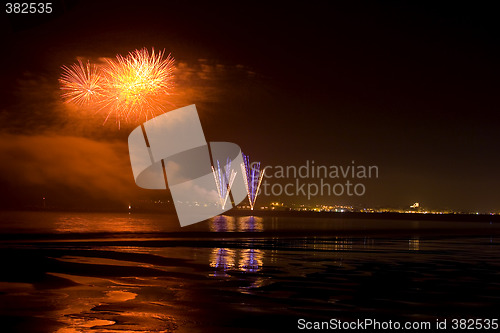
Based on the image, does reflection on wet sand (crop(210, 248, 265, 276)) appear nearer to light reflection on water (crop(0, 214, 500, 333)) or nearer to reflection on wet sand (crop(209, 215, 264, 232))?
light reflection on water (crop(0, 214, 500, 333))

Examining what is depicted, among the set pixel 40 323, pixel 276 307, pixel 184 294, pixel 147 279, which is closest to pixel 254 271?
pixel 147 279

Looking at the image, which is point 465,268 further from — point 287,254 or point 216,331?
point 216,331

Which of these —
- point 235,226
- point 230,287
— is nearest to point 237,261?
point 230,287

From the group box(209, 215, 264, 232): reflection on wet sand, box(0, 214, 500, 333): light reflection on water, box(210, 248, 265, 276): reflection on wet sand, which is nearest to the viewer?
box(0, 214, 500, 333): light reflection on water

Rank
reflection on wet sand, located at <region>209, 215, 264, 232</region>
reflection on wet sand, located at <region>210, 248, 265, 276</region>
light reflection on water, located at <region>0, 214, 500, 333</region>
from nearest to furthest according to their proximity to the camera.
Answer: light reflection on water, located at <region>0, 214, 500, 333</region> < reflection on wet sand, located at <region>210, 248, 265, 276</region> < reflection on wet sand, located at <region>209, 215, 264, 232</region>

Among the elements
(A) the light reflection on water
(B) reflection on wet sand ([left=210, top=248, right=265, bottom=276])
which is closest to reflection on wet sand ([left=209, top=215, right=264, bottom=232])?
(B) reflection on wet sand ([left=210, top=248, right=265, bottom=276])

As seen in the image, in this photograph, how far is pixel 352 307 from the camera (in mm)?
13648

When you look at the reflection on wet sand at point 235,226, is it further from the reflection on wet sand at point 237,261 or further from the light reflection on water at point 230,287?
the light reflection on water at point 230,287

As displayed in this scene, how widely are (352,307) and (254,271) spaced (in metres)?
8.03

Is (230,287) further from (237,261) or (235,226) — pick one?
(235,226)

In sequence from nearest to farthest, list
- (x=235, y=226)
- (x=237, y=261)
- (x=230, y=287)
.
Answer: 1. (x=230, y=287)
2. (x=237, y=261)
3. (x=235, y=226)

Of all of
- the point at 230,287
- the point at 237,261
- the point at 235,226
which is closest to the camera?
the point at 230,287

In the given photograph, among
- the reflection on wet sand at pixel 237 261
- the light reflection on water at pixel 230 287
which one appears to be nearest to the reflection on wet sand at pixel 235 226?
the reflection on wet sand at pixel 237 261

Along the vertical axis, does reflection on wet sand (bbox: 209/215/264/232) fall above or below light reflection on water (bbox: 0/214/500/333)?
below
